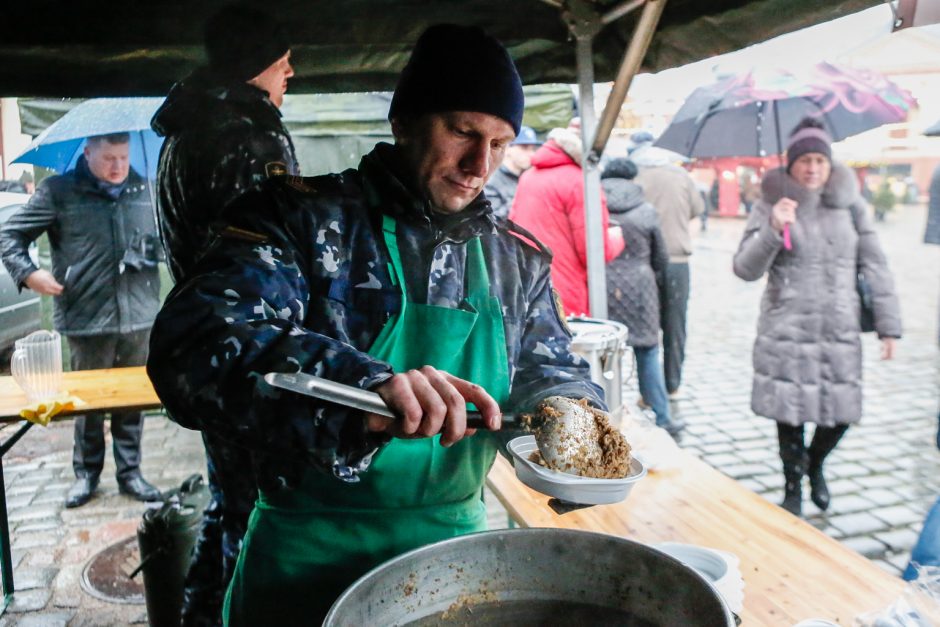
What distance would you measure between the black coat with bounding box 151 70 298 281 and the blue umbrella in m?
0.14

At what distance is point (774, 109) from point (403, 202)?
416cm

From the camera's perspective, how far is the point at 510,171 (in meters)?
5.20

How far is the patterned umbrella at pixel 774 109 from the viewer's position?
174 inches

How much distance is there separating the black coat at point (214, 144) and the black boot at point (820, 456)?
3.20m

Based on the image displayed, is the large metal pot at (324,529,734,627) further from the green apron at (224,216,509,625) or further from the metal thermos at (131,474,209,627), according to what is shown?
the metal thermos at (131,474,209,627)

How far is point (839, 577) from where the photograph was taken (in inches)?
66.3

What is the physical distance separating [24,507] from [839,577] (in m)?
4.15

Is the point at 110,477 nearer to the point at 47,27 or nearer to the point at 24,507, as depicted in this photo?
the point at 24,507

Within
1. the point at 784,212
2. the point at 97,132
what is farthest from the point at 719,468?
the point at 97,132

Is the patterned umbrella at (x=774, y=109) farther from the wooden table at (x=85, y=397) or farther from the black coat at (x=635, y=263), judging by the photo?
the wooden table at (x=85, y=397)

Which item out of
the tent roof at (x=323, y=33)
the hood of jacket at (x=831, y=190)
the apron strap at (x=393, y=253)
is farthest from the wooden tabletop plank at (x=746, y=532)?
the hood of jacket at (x=831, y=190)

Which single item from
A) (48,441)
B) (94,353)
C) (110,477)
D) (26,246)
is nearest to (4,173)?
(26,246)

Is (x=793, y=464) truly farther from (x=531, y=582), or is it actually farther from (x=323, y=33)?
(x=323, y=33)

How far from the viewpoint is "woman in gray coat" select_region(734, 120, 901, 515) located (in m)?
3.66
